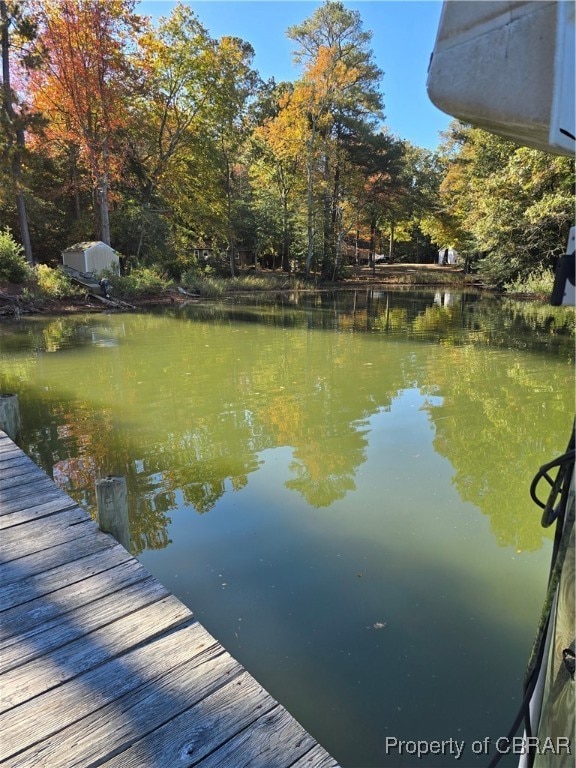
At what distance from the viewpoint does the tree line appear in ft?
62.0

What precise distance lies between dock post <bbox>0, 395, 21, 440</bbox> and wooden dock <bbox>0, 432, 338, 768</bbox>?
2.59 metres

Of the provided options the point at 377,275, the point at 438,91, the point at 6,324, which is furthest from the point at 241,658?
the point at 377,275

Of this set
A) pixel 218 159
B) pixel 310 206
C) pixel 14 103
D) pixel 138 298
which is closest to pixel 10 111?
pixel 14 103

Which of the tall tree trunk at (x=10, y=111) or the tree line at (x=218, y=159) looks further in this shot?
the tree line at (x=218, y=159)

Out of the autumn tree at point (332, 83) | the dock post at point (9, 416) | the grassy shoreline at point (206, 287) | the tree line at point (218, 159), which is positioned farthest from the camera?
the autumn tree at point (332, 83)

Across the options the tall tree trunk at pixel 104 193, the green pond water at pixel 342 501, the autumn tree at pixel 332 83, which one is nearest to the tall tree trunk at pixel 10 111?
the tall tree trunk at pixel 104 193

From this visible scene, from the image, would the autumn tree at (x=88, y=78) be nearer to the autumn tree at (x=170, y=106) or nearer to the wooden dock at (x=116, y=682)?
the autumn tree at (x=170, y=106)

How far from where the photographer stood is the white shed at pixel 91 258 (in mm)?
20703

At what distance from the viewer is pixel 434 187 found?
Answer: 33.6m

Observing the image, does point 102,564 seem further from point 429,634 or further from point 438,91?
point 438,91

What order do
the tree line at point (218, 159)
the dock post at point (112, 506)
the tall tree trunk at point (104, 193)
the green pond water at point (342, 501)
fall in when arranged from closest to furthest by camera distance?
the green pond water at point (342, 501) < the dock post at point (112, 506) < the tree line at point (218, 159) < the tall tree trunk at point (104, 193)

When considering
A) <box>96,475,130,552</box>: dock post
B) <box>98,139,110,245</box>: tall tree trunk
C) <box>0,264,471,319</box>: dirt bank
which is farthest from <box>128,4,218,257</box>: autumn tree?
<box>96,475,130,552</box>: dock post

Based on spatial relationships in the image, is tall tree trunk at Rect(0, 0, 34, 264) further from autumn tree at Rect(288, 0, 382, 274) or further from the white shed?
autumn tree at Rect(288, 0, 382, 274)

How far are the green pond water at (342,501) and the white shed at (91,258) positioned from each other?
1086 cm
